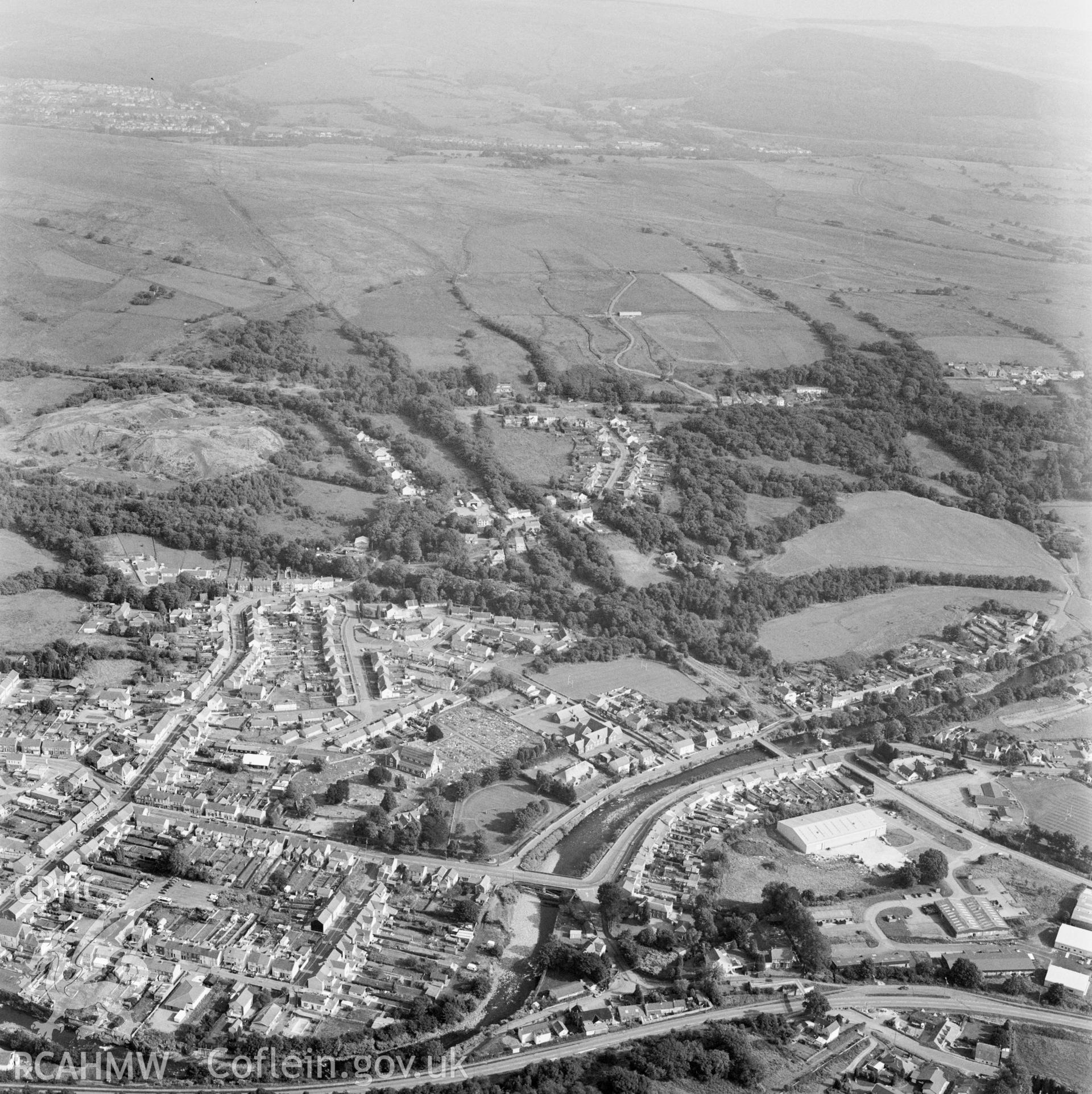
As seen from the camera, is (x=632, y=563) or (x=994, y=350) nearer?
(x=632, y=563)

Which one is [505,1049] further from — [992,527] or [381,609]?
[992,527]

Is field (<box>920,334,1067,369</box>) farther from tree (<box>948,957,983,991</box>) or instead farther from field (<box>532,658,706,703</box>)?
tree (<box>948,957,983,991</box>)

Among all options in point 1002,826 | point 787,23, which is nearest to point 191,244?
point 1002,826

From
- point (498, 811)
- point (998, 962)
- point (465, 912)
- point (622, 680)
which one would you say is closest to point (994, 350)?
point (622, 680)

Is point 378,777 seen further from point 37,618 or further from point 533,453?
point 533,453

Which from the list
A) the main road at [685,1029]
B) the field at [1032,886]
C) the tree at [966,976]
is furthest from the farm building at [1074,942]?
the tree at [966,976]

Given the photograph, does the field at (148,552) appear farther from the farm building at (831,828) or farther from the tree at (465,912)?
the farm building at (831,828)

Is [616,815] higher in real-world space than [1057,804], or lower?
lower
